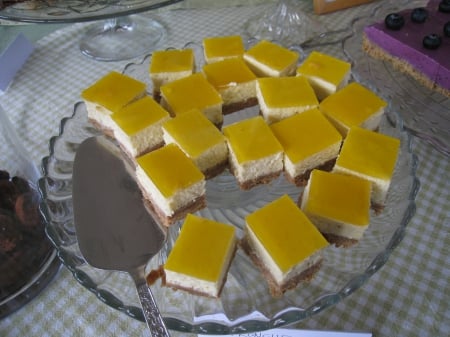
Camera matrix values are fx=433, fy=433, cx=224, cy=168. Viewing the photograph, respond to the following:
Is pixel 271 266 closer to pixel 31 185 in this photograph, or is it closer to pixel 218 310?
pixel 218 310

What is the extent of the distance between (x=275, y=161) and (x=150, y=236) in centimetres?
36

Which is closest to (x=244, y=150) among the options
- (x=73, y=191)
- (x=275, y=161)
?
(x=275, y=161)

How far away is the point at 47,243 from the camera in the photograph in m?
1.08

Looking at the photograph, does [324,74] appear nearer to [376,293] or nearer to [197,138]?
[197,138]

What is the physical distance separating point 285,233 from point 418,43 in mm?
982

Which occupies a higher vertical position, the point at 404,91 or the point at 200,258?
the point at 200,258

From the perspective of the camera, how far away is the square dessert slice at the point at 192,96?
3.83 feet

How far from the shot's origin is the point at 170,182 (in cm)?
98

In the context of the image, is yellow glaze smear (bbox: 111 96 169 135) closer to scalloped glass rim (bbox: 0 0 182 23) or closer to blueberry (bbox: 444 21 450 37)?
scalloped glass rim (bbox: 0 0 182 23)

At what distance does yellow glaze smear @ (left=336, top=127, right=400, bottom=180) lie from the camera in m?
0.98

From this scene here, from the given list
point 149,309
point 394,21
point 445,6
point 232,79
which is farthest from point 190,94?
point 445,6

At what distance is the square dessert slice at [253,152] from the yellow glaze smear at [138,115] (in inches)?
7.5

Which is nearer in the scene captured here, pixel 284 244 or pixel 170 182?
pixel 284 244

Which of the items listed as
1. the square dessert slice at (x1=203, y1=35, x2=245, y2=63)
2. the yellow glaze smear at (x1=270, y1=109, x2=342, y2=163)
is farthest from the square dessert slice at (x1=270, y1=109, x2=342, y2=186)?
the square dessert slice at (x1=203, y1=35, x2=245, y2=63)
